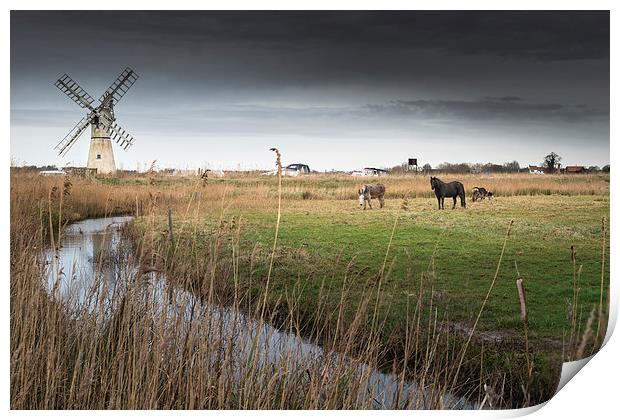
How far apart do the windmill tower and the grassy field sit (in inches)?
12.3

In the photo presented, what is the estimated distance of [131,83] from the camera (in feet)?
15.1

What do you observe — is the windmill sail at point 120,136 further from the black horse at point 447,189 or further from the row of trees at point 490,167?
the black horse at point 447,189

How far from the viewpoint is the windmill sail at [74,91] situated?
14.4 feet

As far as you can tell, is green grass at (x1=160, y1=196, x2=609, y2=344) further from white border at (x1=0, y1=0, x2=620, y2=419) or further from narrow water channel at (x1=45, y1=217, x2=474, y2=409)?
narrow water channel at (x1=45, y1=217, x2=474, y2=409)

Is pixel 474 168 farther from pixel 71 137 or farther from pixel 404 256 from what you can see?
pixel 71 137

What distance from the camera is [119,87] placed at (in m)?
4.76

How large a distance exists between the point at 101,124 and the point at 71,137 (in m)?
0.61

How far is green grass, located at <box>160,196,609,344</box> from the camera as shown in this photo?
4793mm

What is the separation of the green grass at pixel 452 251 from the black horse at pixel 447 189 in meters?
0.29
